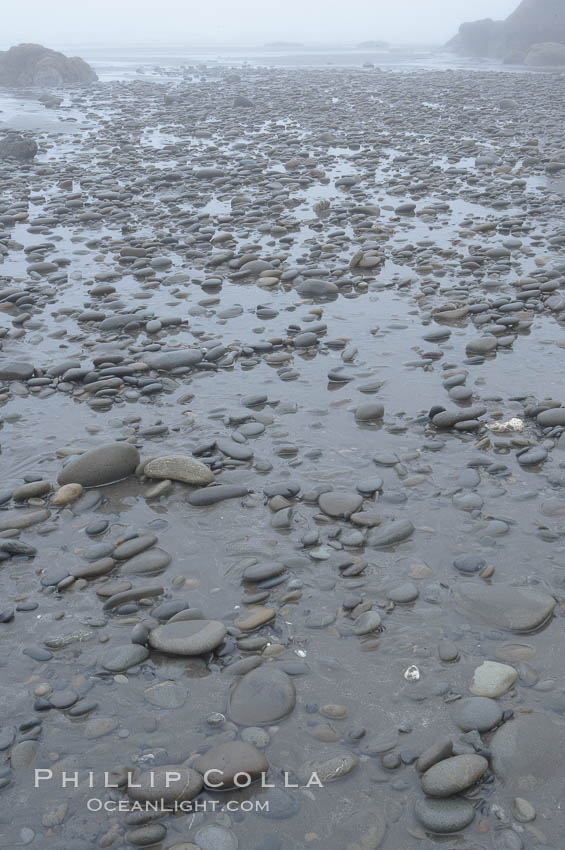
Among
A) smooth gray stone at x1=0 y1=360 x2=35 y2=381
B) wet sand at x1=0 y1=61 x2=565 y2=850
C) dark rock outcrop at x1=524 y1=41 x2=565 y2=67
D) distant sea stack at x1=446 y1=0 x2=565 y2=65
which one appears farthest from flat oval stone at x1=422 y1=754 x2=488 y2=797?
distant sea stack at x1=446 y1=0 x2=565 y2=65

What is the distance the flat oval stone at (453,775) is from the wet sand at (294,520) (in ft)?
0.04

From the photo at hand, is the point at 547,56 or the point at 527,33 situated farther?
the point at 527,33

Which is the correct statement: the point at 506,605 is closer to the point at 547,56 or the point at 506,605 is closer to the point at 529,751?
the point at 529,751

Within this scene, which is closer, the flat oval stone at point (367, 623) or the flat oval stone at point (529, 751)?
the flat oval stone at point (529, 751)

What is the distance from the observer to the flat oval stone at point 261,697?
3.42m

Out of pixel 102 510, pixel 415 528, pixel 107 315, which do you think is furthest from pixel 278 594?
pixel 107 315

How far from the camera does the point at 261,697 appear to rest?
3488 mm

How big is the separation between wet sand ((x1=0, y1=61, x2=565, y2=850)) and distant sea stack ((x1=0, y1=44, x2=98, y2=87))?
3301 cm

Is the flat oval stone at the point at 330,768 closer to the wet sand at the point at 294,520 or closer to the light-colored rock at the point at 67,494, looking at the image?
the wet sand at the point at 294,520

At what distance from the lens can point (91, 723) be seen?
3.41 metres

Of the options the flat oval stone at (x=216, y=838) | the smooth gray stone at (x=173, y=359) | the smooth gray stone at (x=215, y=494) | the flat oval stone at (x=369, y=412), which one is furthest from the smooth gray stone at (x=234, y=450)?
the flat oval stone at (x=216, y=838)

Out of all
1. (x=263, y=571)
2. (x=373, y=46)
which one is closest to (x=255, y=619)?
(x=263, y=571)

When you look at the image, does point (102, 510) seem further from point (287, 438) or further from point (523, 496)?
point (523, 496)

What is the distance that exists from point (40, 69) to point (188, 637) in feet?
143
